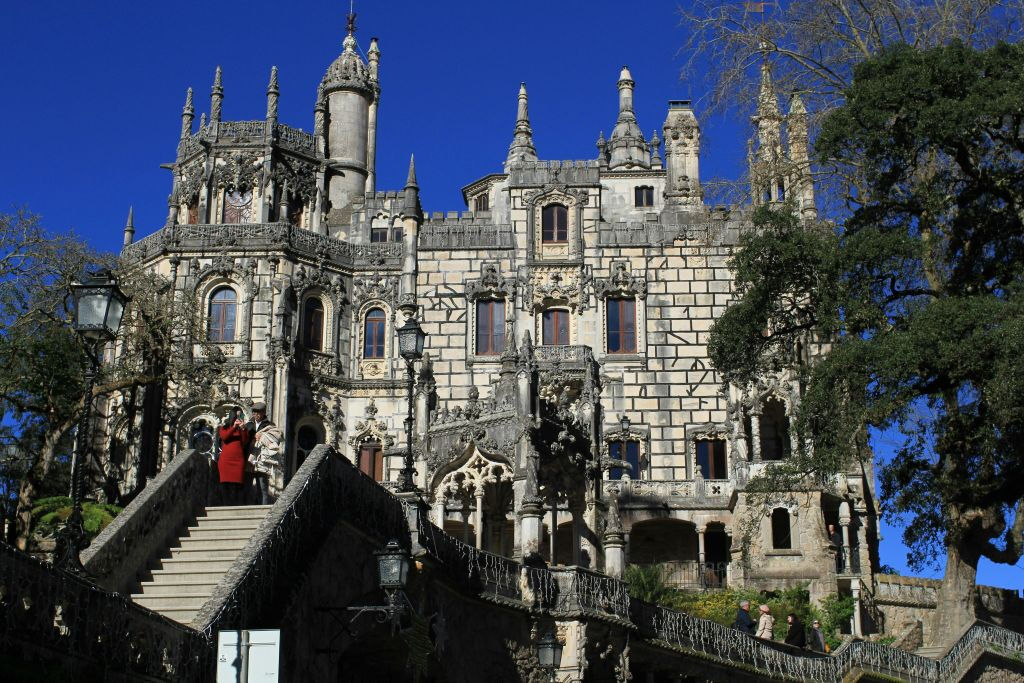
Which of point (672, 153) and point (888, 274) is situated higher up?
point (672, 153)

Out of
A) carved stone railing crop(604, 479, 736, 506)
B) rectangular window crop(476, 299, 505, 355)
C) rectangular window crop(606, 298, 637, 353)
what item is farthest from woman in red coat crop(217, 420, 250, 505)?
rectangular window crop(606, 298, 637, 353)

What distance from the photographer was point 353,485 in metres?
16.3

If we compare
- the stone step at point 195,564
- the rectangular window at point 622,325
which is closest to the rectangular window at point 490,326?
the rectangular window at point 622,325

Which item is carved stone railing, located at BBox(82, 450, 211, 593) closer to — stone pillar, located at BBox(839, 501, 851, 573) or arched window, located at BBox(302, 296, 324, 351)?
stone pillar, located at BBox(839, 501, 851, 573)

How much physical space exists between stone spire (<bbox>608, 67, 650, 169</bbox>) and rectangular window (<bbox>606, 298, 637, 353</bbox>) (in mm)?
20626

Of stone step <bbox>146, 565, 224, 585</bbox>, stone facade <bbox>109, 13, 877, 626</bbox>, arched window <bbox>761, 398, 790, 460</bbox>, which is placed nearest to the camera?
stone step <bbox>146, 565, 224, 585</bbox>

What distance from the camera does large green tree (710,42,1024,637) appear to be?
75.1 ft

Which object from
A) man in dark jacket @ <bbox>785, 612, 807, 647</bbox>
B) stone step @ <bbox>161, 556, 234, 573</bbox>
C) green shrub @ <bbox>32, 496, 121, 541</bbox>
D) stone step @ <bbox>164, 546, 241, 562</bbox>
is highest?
green shrub @ <bbox>32, 496, 121, 541</bbox>

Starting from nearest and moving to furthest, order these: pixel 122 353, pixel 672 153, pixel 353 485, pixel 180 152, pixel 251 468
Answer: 1. pixel 353 485
2. pixel 251 468
3. pixel 122 353
4. pixel 180 152
5. pixel 672 153

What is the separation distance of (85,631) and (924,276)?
19.2 metres

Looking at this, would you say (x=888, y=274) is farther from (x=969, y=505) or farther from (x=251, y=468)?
(x=251, y=468)

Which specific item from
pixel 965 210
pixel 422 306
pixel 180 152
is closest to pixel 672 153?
pixel 422 306

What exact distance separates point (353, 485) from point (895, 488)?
39.6 ft

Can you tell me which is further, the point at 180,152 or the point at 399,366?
the point at 180,152
